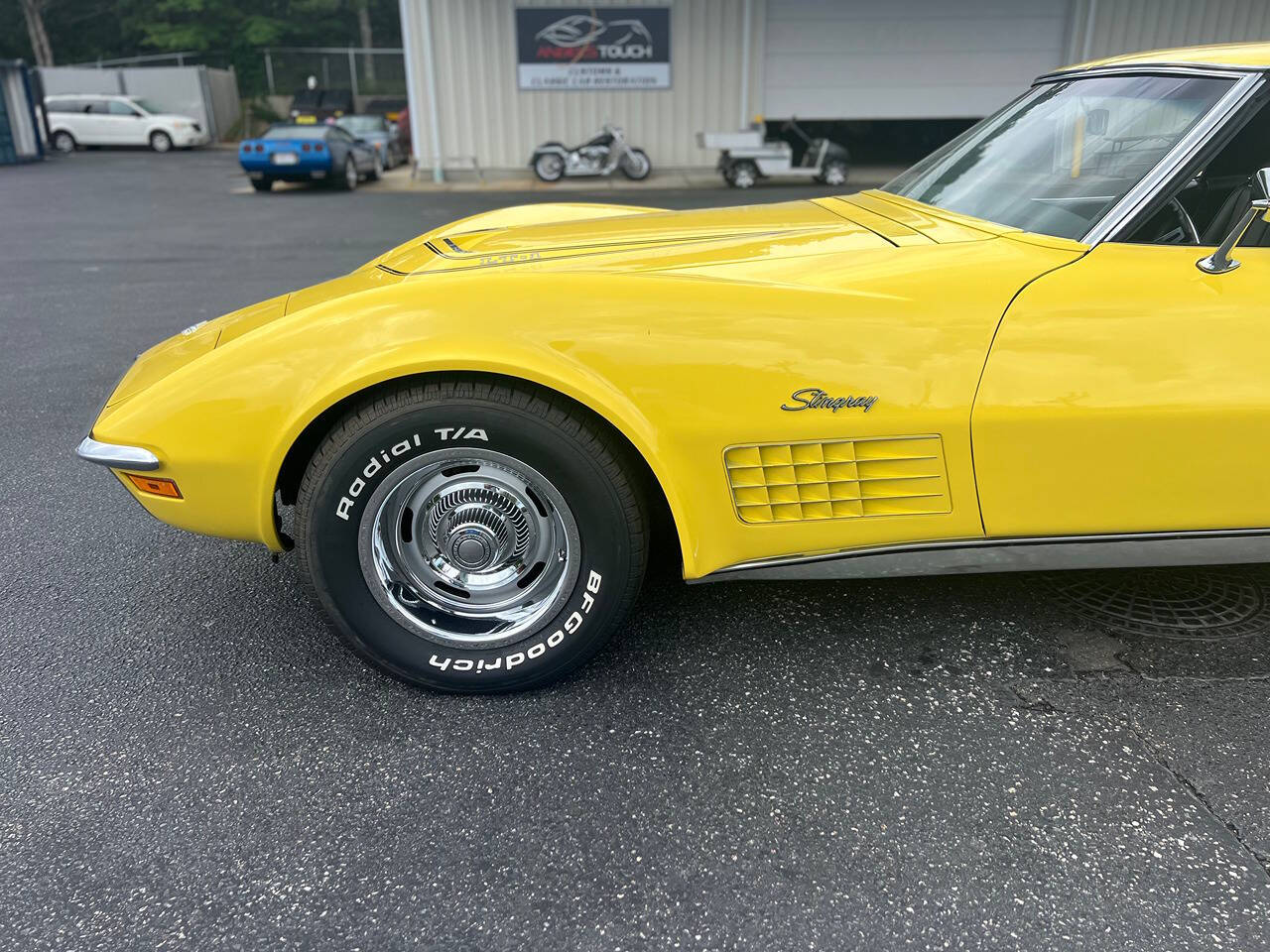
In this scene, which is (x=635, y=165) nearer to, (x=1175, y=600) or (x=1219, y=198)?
(x=1175, y=600)

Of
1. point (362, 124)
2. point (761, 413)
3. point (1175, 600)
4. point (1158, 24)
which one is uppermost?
point (1158, 24)

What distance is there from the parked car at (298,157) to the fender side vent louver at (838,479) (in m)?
16.0

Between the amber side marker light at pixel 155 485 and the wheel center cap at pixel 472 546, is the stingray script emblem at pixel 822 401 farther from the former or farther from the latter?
the amber side marker light at pixel 155 485

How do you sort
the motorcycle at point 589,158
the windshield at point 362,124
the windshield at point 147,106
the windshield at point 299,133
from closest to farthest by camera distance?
the windshield at point 299,133, the motorcycle at point 589,158, the windshield at point 362,124, the windshield at point 147,106

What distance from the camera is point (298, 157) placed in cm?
→ 1600

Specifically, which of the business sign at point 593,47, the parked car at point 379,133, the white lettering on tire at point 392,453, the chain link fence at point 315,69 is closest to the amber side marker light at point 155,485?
the white lettering on tire at point 392,453

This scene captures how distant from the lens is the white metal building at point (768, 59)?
16.8 m

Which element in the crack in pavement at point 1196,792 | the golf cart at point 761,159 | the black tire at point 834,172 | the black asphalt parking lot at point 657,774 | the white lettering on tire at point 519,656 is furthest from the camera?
the black tire at point 834,172

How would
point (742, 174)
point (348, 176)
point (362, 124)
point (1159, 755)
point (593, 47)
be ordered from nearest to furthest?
point (1159, 755), point (742, 174), point (348, 176), point (593, 47), point (362, 124)

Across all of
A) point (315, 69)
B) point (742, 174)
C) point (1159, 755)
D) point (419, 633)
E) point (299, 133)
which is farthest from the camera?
point (315, 69)

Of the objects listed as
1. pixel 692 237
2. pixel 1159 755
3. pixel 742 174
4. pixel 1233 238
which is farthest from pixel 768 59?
pixel 1159 755

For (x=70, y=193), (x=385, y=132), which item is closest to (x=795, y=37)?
(x=385, y=132)

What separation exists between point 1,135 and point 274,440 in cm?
2369

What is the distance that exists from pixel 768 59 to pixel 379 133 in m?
9.41
